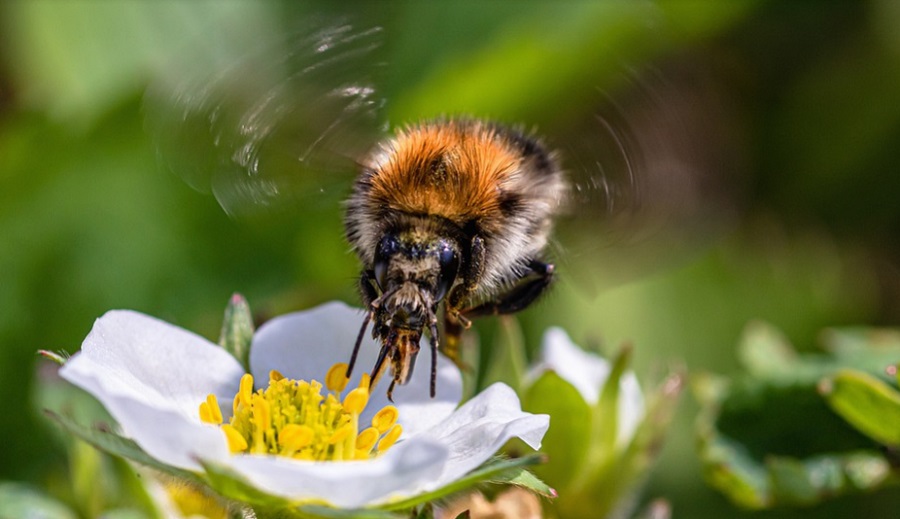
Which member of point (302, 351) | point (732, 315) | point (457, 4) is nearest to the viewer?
point (302, 351)

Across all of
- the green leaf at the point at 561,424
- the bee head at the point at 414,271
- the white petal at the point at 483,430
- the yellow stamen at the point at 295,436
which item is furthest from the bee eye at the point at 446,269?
the green leaf at the point at 561,424

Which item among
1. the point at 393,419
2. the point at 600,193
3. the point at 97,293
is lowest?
the point at 393,419

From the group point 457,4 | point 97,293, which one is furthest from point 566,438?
point 457,4

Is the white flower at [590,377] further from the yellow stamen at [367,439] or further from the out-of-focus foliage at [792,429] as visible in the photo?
the yellow stamen at [367,439]

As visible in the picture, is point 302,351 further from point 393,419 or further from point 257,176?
point 257,176

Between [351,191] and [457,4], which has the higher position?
[457,4]

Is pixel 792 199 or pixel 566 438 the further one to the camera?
pixel 792 199

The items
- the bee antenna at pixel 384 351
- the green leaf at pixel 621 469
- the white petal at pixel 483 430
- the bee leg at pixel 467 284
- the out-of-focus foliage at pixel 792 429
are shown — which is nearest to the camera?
the white petal at pixel 483 430

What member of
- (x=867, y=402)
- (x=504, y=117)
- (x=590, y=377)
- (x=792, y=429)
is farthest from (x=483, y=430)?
(x=504, y=117)
